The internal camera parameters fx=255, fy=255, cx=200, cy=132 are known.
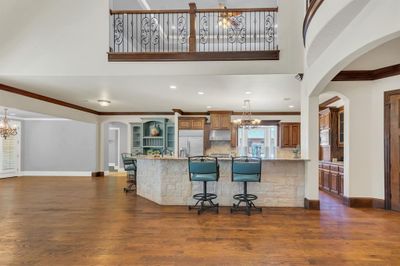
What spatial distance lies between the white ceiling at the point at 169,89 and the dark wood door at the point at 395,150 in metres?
1.79

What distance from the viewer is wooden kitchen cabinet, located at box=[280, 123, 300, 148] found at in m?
9.26

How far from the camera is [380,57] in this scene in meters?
4.23

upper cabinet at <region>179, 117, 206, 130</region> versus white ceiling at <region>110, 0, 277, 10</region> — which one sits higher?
white ceiling at <region>110, 0, 277, 10</region>

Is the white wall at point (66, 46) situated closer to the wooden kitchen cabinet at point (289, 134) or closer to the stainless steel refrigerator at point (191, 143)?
the stainless steel refrigerator at point (191, 143)

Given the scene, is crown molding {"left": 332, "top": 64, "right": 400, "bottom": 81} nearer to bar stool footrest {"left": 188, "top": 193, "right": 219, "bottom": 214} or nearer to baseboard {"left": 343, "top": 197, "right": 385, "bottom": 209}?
baseboard {"left": 343, "top": 197, "right": 385, "bottom": 209}

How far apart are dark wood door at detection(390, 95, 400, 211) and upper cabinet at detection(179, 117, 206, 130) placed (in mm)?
5467

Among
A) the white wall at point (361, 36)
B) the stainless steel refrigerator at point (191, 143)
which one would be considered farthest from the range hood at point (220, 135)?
the white wall at point (361, 36)

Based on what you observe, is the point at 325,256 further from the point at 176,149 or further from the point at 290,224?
the point at 176,149

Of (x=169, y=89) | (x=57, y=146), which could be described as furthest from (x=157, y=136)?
(x=57, y=146)

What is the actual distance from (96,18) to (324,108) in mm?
6632

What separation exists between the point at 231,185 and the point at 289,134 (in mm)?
4982

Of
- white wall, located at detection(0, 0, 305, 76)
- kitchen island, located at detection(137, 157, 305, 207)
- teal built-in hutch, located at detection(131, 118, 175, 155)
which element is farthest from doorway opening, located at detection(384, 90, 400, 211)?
teal built-in hutch, located at detection(131, 118, 175, 155)

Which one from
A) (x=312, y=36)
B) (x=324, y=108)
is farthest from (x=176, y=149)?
(x=312, y=36)

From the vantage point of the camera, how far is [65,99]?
24.6 feet
